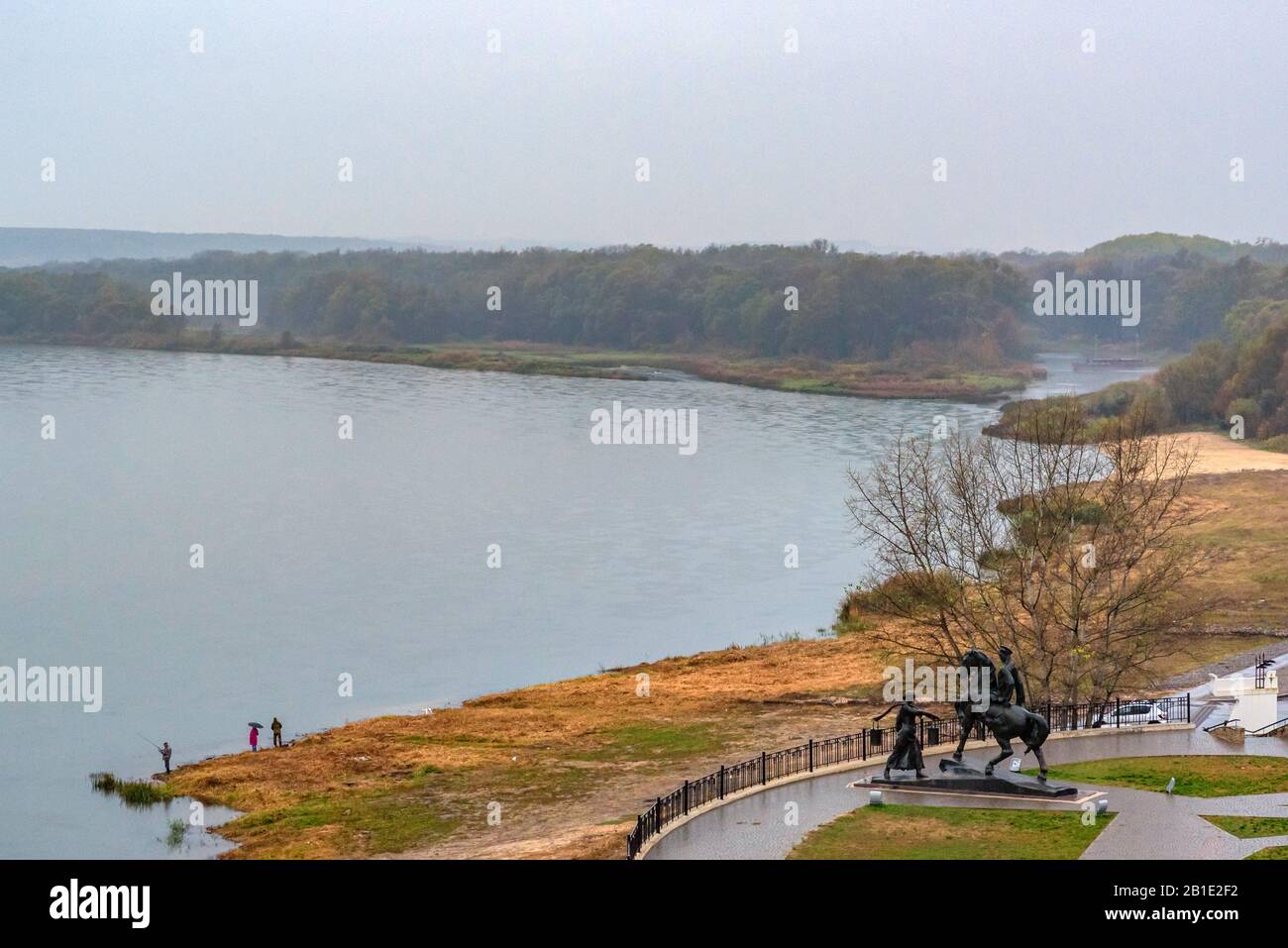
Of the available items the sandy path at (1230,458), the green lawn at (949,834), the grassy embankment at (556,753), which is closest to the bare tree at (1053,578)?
the grassy embankment at (556,753)

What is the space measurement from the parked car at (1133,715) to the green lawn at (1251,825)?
24.1 ft

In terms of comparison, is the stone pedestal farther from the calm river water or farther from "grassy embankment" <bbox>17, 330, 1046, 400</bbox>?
"grassy embankment" <bbox>17, 330, 1046, 400</bbox>

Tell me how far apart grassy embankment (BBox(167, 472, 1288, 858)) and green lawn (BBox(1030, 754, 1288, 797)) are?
8.69 m

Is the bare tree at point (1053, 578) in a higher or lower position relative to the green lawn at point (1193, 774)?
higher

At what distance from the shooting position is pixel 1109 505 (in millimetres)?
38688

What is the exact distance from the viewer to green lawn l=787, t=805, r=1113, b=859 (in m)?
24.3

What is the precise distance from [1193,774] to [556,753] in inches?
617

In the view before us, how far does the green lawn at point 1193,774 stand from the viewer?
27766mm

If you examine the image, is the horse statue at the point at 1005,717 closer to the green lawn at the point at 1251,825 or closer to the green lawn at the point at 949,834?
the green lawn at the point at 949,834

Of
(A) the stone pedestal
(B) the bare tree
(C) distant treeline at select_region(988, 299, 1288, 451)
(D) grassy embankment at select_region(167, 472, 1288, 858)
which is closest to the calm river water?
(D) grassy embankment at select_region(167, 472, 1288, 858)

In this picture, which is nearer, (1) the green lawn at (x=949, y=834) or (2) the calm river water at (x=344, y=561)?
(1) the green lawn at (x=949, y=834)

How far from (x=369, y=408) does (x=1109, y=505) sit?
9179cm
